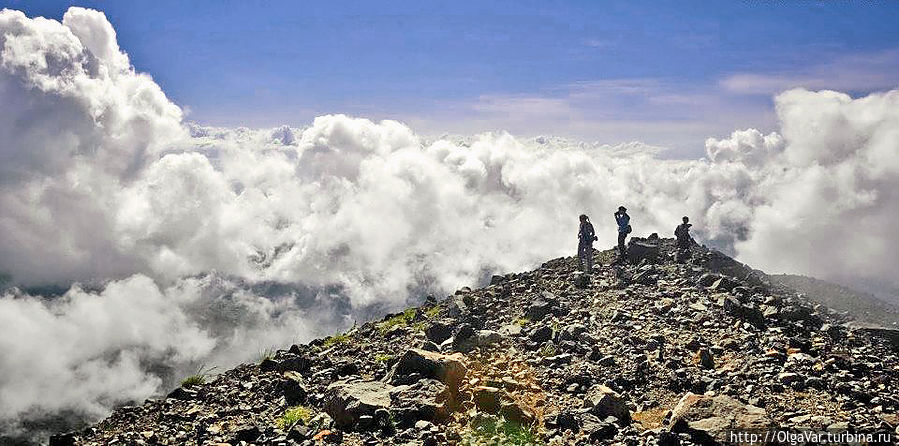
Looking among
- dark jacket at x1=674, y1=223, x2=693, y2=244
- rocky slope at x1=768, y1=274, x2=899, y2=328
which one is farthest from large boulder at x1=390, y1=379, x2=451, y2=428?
rocky slope at x1=768, y1=274, x2=899, y2=328

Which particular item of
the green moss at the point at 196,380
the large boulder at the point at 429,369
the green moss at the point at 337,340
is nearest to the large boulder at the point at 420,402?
the large boulder at the point at 429,369

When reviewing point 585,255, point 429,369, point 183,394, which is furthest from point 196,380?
point 585,255

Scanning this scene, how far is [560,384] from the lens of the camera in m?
15.2

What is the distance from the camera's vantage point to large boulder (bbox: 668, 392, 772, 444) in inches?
395

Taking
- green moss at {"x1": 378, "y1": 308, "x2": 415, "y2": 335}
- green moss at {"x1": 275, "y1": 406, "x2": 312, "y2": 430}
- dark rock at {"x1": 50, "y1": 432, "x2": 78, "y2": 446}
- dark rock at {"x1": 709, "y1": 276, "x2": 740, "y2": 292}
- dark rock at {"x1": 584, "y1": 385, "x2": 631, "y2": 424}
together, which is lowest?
dark rock at {"x1": 50, "y1": 432, "x2": 78, "y2": 446}

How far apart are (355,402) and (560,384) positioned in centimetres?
619

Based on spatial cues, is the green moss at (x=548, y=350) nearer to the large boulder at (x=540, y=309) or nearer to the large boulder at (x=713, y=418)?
the large boulder at (x=540, y=309)

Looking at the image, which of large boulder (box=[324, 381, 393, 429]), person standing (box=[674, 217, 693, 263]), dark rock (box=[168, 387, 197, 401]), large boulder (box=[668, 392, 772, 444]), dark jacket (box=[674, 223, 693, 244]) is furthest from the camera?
dark jacket (box=[674, 223, 693, 244])

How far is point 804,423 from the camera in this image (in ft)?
35.4

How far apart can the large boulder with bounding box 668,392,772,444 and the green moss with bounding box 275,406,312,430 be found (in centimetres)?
937

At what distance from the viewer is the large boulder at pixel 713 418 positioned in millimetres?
10039

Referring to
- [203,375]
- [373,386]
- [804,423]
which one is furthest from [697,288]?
[203,375]

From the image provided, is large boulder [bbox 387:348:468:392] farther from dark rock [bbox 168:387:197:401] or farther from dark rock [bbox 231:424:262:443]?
dark rock [bbox 168:387:197:401]

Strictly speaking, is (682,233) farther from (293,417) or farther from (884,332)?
(293,417)
